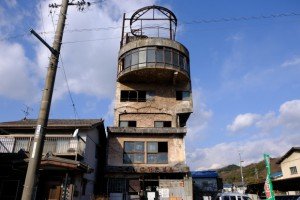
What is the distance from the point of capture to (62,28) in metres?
9.41

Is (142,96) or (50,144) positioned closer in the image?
(50,144)

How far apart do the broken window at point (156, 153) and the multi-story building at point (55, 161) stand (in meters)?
5.22

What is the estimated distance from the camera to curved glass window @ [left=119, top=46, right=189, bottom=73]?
99.0 ft

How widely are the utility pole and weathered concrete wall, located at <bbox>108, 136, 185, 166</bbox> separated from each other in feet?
61.5

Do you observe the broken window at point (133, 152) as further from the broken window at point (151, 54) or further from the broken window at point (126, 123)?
the broken window at point (151, 54)

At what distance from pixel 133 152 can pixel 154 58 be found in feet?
34.0

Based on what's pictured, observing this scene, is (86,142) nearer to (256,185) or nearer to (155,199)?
(155,199)

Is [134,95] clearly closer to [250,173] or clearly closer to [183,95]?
[183,95]

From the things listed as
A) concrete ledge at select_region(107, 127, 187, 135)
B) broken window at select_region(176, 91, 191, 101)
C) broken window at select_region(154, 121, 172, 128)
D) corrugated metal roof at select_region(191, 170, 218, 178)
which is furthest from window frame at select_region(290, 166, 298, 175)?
concrete ledge at select_region(107, 127, 187, 135)

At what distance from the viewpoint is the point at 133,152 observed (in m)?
27.1

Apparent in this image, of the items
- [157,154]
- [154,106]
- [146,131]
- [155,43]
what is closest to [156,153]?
[157,154]

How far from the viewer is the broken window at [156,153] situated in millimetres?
26844

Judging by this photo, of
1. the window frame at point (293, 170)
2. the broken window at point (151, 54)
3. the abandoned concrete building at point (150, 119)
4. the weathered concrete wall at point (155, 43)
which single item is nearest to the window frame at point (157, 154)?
the abandoned concrete building at point (150, 119)

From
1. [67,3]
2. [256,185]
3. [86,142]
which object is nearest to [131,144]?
[86,142]
